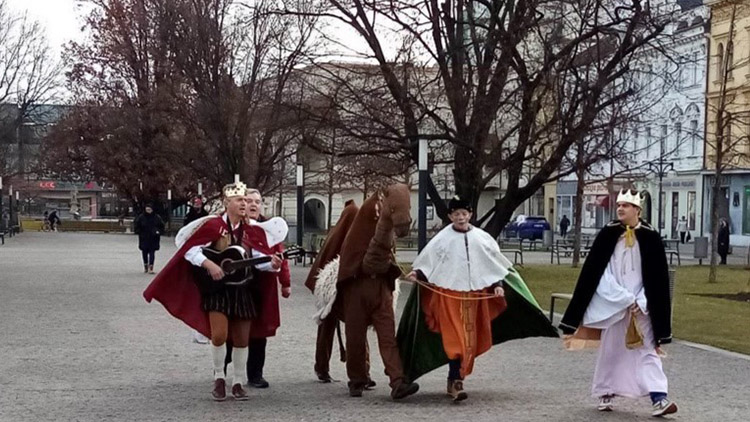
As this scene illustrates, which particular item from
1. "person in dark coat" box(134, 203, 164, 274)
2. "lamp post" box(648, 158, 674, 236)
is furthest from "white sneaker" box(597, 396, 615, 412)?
"lamp post" box(648, 158, 674, 236)

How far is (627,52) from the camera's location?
22453mm

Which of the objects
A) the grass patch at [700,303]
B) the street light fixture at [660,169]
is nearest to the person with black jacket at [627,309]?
the grass patch at [700,303]

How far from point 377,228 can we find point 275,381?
203cm

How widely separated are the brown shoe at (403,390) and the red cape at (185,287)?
166 cm

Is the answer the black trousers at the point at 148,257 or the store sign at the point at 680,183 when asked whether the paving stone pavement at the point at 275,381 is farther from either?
the store sign at the point at 680,183

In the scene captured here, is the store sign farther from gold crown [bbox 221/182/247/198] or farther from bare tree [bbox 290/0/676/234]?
gold crown [bbox 221/182/247/198]

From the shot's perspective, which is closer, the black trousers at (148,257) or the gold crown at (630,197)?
the gold crown at (630,197)

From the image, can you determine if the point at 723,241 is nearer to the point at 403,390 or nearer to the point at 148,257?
the point at 148,257

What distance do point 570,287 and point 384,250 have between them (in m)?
13.6

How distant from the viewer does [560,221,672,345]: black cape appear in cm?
883

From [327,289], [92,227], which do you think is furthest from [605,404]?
[92,227]

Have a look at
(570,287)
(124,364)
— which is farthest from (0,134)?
(124,364)

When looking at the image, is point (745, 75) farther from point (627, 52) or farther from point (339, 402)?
point (339, 402)

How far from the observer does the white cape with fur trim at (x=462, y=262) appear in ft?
30.8
